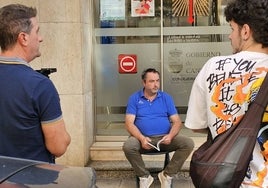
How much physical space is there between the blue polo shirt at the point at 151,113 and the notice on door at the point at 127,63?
4.00ft

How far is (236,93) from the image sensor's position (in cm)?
185

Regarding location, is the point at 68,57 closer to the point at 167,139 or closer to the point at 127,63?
the point at 127,63

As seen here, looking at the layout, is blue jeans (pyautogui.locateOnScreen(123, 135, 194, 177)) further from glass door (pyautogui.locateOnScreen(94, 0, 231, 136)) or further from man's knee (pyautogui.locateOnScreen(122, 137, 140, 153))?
glass door (pyautogui.locateOnScreen(94, 0, 231, 136))

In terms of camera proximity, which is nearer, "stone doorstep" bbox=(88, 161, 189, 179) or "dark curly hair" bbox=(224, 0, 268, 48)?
"dark curly hair" bbox=(224, 0, 268, 48)

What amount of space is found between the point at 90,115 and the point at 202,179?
457 centimetres

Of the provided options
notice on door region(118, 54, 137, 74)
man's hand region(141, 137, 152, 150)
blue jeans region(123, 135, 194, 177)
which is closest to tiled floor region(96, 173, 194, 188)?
blue jeans region(123, 135, 194, 177)

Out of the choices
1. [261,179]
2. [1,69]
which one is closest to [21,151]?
[1,69]

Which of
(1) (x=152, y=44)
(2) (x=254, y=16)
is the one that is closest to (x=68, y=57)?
(1) (x=152, y=44)

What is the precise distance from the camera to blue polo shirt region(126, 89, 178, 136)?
518 centimetres

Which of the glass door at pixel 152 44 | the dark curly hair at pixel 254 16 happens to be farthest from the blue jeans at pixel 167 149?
the dark curly hair at pixel 254 16

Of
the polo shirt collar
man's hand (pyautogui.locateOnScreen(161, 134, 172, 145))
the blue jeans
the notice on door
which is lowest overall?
the blue jeans

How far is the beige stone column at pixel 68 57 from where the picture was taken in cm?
580

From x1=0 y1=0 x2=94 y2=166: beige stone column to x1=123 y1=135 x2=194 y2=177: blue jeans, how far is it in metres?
1.07

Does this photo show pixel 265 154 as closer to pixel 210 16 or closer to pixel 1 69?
pixel 1 69
